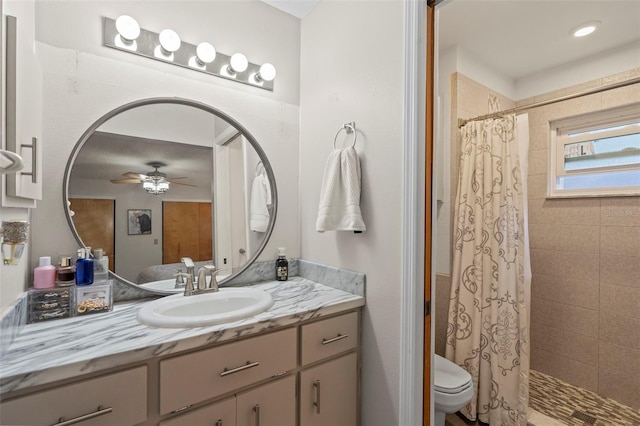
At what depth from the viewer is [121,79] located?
1.34 meters

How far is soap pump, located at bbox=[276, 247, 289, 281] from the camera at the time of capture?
1729 millimetres

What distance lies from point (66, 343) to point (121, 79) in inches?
43.2

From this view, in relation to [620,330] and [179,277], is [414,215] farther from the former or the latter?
[620,330]

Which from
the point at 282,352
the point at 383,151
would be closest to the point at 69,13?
the point at 383,151

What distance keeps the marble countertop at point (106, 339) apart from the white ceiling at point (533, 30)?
5.91ft

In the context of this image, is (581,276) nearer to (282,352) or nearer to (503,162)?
(503,162)

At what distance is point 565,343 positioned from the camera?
2.23m

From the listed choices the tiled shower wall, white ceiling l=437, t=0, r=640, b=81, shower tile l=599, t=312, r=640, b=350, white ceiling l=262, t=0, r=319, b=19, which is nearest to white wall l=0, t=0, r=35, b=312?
white ceiling l=262, t=0, r=319, b=19

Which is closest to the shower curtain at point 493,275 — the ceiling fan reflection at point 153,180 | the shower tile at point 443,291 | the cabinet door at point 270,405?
the shower tile at point 443,291

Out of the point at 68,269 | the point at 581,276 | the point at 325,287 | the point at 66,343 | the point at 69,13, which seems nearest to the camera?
the point at 66,343

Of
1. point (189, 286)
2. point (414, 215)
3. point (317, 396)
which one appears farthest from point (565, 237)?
point (189, 286)

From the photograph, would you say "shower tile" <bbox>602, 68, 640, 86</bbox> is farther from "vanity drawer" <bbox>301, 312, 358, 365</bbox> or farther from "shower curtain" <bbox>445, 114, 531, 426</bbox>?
"vanity drawer" <bbox>301, 312, 358, 365</bbox>

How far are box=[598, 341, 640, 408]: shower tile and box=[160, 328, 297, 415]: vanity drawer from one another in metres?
2.28

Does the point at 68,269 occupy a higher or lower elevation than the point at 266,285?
higher
